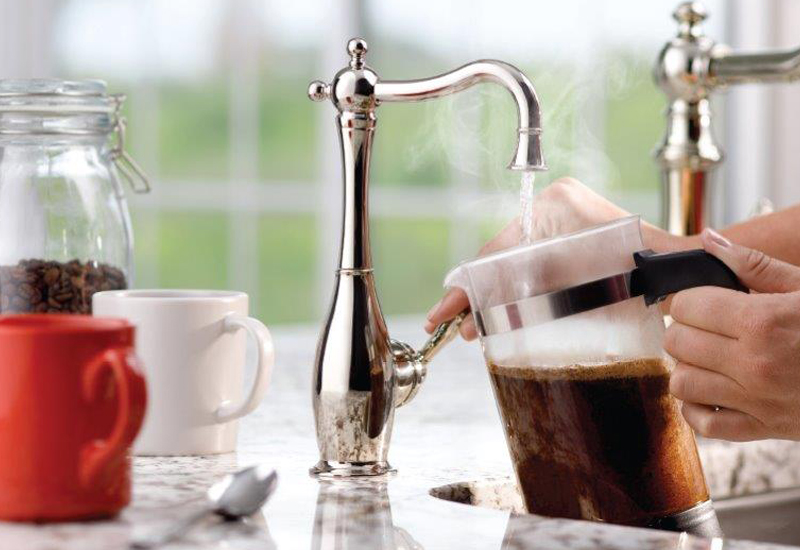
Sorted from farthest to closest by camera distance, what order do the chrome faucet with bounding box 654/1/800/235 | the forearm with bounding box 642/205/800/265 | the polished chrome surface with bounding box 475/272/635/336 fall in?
the chrome faucet with bounding box 654/1/800/235, the forearm with bounding box 642/205/800/265, the polished chrome surface with bounding box 475/272/635/336

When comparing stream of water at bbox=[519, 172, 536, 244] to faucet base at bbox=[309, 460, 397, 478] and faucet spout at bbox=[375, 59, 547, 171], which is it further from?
faucet base at bbox=[309, 460, 397, 478]

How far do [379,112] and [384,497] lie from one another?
7246 mm

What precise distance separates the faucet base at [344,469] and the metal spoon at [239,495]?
11 centimetres

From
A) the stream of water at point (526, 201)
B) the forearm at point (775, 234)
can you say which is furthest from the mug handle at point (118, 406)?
the forearm at point (775, 234)

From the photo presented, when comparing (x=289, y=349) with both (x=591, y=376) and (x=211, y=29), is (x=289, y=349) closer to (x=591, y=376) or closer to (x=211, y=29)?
(x=591, y=376)

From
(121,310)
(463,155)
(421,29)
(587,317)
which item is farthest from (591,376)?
(421,29)

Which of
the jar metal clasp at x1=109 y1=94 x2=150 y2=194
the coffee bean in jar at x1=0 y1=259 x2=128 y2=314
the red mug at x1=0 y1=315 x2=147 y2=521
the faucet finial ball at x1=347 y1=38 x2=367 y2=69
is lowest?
the red mug at x1=0 y1=315 x2=147 y2=521

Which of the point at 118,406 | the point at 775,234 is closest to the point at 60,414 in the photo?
the point at 118,406

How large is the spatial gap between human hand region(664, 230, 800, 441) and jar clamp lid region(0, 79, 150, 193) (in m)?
0.41

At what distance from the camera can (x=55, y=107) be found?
0.87 m

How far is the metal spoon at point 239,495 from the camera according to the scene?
0.61 meters

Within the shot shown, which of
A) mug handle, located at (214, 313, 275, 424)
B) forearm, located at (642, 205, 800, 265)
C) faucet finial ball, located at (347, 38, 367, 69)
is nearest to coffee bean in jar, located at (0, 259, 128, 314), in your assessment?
mug handle, located at (214, 313, 275, 424)

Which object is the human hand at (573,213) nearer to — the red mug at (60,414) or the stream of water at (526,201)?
the stream of water at (526,201)

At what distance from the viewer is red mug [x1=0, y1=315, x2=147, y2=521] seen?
0.59 m
